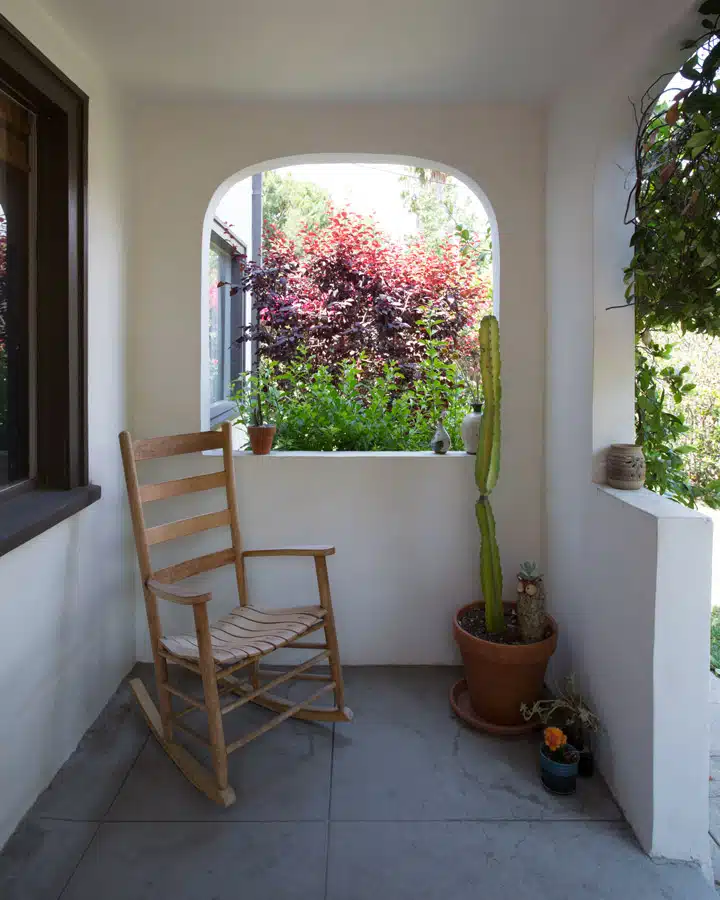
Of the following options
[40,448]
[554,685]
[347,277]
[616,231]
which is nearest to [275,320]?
[347,277]

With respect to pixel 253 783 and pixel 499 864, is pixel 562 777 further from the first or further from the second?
pixel 253 783

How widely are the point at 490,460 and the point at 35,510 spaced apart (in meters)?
1.59

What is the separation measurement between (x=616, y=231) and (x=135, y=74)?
192 cm

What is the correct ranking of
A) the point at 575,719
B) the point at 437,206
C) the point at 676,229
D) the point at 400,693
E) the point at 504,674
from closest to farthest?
the point at 676,229, the point at 575,719, the point at 504,674, the point at 400,693, the point at 437,206

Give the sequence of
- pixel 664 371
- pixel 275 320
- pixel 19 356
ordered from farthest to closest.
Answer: pixel 275 320 < pixel 664 371 < pixel 19 356

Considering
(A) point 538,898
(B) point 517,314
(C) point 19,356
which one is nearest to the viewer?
(A) point 538,898

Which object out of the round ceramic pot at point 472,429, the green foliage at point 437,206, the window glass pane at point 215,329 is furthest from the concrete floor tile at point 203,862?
the green foliage at point 437,206

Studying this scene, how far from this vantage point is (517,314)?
2.93 metres

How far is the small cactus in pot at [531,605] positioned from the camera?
2.46 m

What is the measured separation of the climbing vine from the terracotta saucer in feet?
3.44

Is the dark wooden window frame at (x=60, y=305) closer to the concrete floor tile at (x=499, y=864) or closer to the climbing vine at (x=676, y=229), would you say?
the concrete floor tile at (x=499, y=864)

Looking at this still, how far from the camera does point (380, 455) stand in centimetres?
298

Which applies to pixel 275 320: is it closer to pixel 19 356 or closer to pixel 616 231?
pixel 19 356

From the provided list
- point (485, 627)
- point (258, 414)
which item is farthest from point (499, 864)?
point (258, 414)
